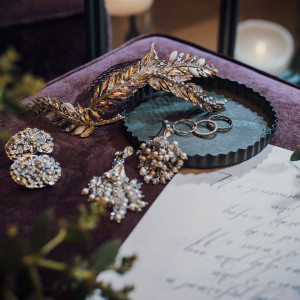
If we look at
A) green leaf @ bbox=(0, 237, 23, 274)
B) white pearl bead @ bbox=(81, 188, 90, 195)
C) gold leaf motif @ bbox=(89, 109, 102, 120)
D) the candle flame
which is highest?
green leaf @ bbox=(0, 237, 23, 274)

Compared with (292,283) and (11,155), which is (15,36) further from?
(292,283)

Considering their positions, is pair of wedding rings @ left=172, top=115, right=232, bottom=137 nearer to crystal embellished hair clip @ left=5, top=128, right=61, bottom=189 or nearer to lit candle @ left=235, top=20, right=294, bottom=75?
crystal embellished hair clip @ left=5, top=128, right=61, bottom=189

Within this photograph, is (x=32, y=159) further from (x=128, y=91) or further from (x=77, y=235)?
(x=77, y=235)

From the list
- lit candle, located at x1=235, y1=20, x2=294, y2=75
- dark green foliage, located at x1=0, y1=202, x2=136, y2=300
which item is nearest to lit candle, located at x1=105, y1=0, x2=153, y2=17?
lit candle, located at x1=235, y1=20, x2=294, y2=75

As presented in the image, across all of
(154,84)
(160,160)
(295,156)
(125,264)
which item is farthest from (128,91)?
(125,264)

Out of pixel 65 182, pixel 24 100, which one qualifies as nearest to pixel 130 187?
pixel 65 182

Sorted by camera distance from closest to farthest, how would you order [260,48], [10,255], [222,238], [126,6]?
[10,255], [222,238], [126,6], [260,48]
